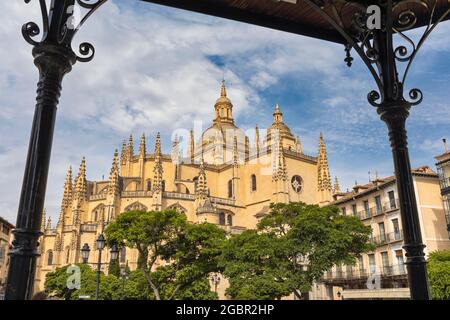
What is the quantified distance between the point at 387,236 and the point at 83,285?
23.8 metres

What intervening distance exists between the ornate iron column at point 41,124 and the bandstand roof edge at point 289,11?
1.29 meters

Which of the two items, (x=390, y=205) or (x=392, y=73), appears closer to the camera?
(x=392, y=73)

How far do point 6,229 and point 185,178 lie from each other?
21509 mm

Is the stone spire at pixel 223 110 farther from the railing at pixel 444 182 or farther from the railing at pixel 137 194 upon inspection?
the railing at pixel 444 182

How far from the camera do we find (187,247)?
2434 centimetres

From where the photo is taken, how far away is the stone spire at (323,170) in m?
49.8

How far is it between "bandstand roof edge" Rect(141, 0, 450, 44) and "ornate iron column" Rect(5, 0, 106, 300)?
1289 millimetres

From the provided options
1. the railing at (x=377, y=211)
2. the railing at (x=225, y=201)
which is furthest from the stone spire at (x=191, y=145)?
the railing at (x=377, y=211)

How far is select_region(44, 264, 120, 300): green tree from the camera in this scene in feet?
102

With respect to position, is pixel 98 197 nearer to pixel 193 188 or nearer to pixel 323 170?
pixel 193 188

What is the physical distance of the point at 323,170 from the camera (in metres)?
51.2

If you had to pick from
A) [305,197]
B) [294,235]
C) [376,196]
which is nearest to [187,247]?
[294,235]

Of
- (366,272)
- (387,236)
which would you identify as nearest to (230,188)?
(366,272)
